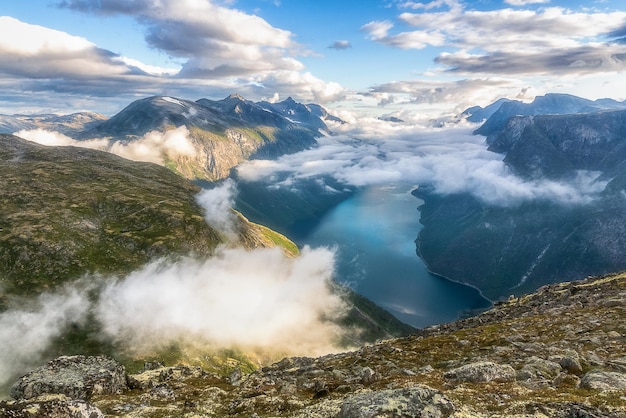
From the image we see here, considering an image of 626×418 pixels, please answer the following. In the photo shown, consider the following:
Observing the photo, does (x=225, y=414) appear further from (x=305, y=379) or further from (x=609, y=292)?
(x=609, y=292)

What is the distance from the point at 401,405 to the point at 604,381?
1788cm

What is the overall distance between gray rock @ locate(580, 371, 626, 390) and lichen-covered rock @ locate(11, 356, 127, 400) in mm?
42259

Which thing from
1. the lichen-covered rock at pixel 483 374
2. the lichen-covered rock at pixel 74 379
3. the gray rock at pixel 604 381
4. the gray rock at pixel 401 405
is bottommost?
the lichen-covered rock at pixel 74 379

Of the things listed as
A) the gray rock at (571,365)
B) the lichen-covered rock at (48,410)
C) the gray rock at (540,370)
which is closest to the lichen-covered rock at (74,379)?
the lichen-covered rock at (48,410)

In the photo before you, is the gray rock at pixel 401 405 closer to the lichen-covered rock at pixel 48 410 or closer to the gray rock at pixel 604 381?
the gray rock at pixel 604 381

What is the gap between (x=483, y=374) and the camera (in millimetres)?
33312

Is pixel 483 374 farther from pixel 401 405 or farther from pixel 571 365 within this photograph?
pixel 401 405

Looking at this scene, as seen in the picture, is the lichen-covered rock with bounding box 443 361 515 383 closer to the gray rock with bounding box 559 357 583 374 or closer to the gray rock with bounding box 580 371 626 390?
the gray rock with bounding box 559 357 583 374

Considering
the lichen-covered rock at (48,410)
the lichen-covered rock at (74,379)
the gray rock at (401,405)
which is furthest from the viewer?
the lichen-covered rock at (74,379)

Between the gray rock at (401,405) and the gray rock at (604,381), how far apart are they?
44.3 feet

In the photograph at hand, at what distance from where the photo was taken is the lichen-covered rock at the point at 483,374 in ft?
108

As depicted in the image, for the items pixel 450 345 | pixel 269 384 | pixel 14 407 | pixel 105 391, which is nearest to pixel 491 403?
pixel 269 384

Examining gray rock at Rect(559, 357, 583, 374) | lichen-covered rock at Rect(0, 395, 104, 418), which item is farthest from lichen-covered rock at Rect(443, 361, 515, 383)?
lichen-covered rock at Rect(0, 395, 104, 418)

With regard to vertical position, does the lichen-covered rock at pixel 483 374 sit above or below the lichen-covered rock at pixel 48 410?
below
